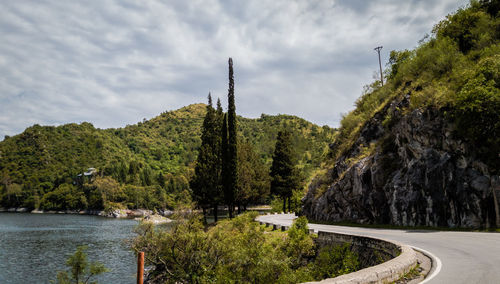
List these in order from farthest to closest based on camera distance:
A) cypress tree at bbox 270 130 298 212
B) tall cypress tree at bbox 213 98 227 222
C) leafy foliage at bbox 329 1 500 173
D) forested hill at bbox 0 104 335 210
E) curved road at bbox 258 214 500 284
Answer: forested hill at bbox 0 104 335 210, cypress tree at bbox 270 130 298 212, tall cypress tree at bbox 213 98 227 222, leafy foliage at bbox 329 1 500 173, curved road at bbox 258 214 500 284

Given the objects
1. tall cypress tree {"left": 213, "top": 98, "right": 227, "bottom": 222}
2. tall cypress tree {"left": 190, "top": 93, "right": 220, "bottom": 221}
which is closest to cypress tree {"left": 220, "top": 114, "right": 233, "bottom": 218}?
tall cypress tree {"left": 213, "top": 98, "right": 227, "bottom": 222}

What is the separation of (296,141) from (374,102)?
138775mm

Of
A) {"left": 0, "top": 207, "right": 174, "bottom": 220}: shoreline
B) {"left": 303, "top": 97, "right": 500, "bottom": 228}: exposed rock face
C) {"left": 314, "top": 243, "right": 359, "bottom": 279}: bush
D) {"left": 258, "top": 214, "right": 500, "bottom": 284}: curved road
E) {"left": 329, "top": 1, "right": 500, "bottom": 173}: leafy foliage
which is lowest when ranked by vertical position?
{"left": 0, "top": 207, "right": 174, "bottom": 220}: shoreline

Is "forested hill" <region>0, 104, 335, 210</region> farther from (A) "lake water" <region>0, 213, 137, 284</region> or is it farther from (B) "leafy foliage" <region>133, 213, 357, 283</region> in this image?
(B) "leafy foliage" <region>133, 213, 357, 283</region>

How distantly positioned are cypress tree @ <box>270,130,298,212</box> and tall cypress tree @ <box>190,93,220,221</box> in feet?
45.4

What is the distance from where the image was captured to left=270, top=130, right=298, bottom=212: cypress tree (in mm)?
57906

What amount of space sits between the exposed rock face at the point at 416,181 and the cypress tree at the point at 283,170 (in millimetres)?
24317

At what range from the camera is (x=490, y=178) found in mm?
18891

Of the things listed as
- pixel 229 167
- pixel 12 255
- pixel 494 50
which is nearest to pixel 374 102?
pixel 494 50

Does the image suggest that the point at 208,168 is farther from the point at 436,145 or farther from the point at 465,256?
the point at 465,256

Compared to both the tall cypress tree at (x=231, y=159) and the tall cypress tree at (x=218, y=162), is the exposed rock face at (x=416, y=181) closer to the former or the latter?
the tall cypress tree at (x=231, y=159)

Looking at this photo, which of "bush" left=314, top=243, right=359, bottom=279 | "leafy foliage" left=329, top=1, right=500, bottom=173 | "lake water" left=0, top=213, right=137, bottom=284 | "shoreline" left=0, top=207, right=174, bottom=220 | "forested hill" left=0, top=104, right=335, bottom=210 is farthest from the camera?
"forested hill" left=0, top=104, right=335, bottom=210

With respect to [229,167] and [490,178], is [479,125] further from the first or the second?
[229,167]

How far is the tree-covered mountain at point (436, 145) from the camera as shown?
1928 centimetres
